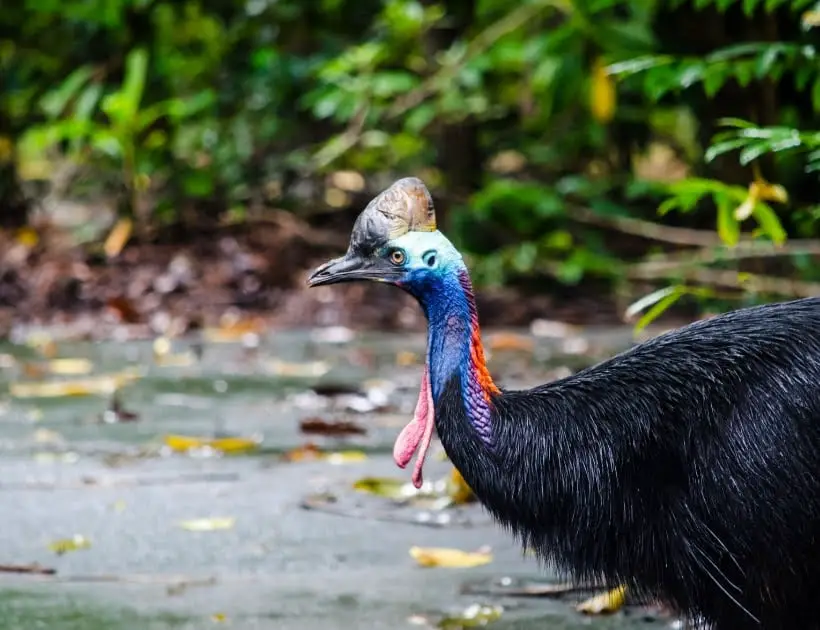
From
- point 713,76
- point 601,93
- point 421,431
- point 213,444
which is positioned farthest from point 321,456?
point 601,93

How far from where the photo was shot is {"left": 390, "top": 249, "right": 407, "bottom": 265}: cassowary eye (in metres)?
3.07

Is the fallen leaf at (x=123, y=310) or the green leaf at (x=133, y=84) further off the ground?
the green leaf at (x=133, y=84)

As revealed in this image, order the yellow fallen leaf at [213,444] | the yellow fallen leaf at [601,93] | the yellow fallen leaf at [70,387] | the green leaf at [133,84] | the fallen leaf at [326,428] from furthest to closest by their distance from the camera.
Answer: the green leaf at [133,84] → the yellow fallen leaf at [601,93] → the yellow fallen leaf at [70,387] → the fallen leaf at [326,428] → the yellow fallen leaf at [213,444]

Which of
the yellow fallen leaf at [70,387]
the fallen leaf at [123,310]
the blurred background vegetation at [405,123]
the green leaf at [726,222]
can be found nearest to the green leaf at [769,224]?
the green leaf at [726,222]

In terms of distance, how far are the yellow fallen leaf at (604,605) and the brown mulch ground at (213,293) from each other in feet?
15.3

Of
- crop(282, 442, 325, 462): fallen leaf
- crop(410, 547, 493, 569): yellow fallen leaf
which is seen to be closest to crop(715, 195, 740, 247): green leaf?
crop(410, 547, 493, 569): yellow fallen leaf

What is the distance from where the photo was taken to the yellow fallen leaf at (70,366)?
706 centimetres

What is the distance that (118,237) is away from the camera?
9.51 metres

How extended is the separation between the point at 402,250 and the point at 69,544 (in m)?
1.52

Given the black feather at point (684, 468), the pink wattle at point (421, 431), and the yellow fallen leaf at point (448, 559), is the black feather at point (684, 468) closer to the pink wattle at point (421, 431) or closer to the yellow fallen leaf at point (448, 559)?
the pink wattle at point (421, 431)

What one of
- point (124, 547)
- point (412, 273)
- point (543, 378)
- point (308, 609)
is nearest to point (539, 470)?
point (412, 273)

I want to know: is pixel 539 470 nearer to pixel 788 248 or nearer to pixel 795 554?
pixel 795 554

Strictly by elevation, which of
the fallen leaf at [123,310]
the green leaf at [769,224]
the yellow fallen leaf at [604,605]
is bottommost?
the yellow fallen leaf at [604,605]

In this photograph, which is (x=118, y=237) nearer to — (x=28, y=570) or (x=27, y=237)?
(x=27, y=237)
